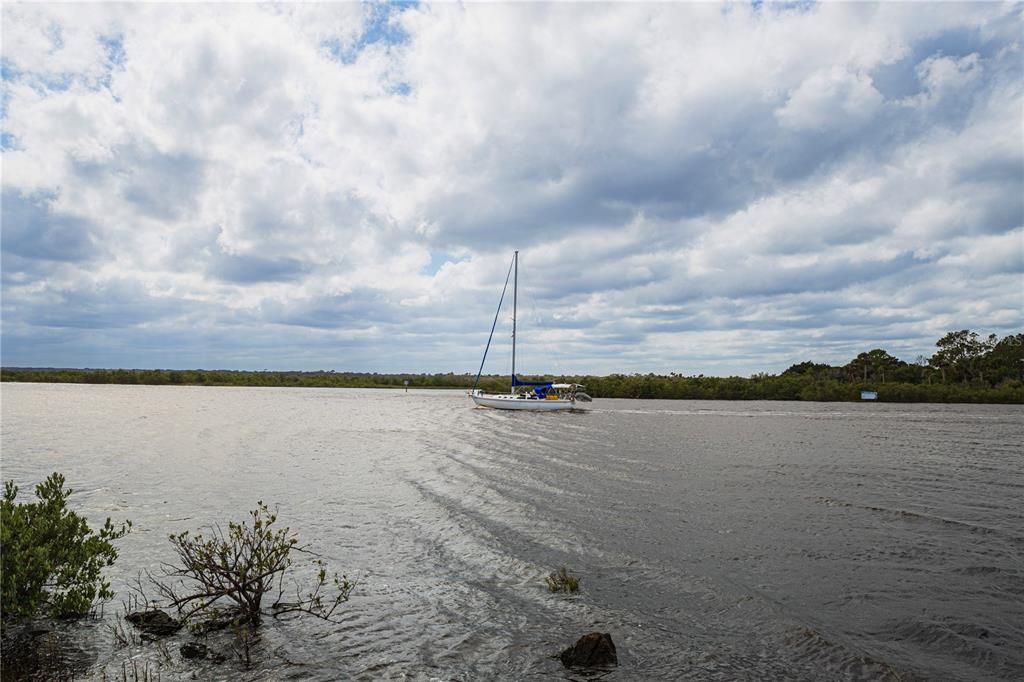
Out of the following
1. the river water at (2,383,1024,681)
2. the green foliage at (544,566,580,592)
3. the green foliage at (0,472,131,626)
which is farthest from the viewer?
the green foliage at (544,566,580,592)

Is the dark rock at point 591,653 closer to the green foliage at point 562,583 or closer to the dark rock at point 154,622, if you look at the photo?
the green foliage at point 562,583

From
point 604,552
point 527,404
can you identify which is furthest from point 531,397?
point 604,552

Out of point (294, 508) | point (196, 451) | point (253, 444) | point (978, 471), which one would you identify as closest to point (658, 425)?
point (978, 471)

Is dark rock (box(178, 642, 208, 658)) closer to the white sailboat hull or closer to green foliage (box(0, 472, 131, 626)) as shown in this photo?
Result: green foliage (box(0, 472, 131, 626))

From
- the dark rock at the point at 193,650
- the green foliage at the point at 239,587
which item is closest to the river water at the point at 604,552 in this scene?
the dark rock at the point at 193,650

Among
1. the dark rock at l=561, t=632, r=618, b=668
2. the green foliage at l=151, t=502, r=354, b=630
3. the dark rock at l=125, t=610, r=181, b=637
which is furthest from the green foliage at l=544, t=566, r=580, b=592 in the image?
the dark rock at l=125, t=610, r=181, b=637

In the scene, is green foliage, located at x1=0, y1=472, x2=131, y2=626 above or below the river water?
above

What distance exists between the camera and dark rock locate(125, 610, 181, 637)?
980cm

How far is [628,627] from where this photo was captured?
1053 cm

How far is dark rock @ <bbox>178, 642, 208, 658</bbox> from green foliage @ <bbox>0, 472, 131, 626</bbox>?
189cm

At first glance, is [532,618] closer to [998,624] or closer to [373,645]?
[373,645]

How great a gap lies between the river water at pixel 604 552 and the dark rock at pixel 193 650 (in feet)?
0.53

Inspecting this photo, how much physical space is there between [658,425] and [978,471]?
29.6 metres

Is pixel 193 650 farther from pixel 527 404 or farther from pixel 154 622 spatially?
pixel 527 404
